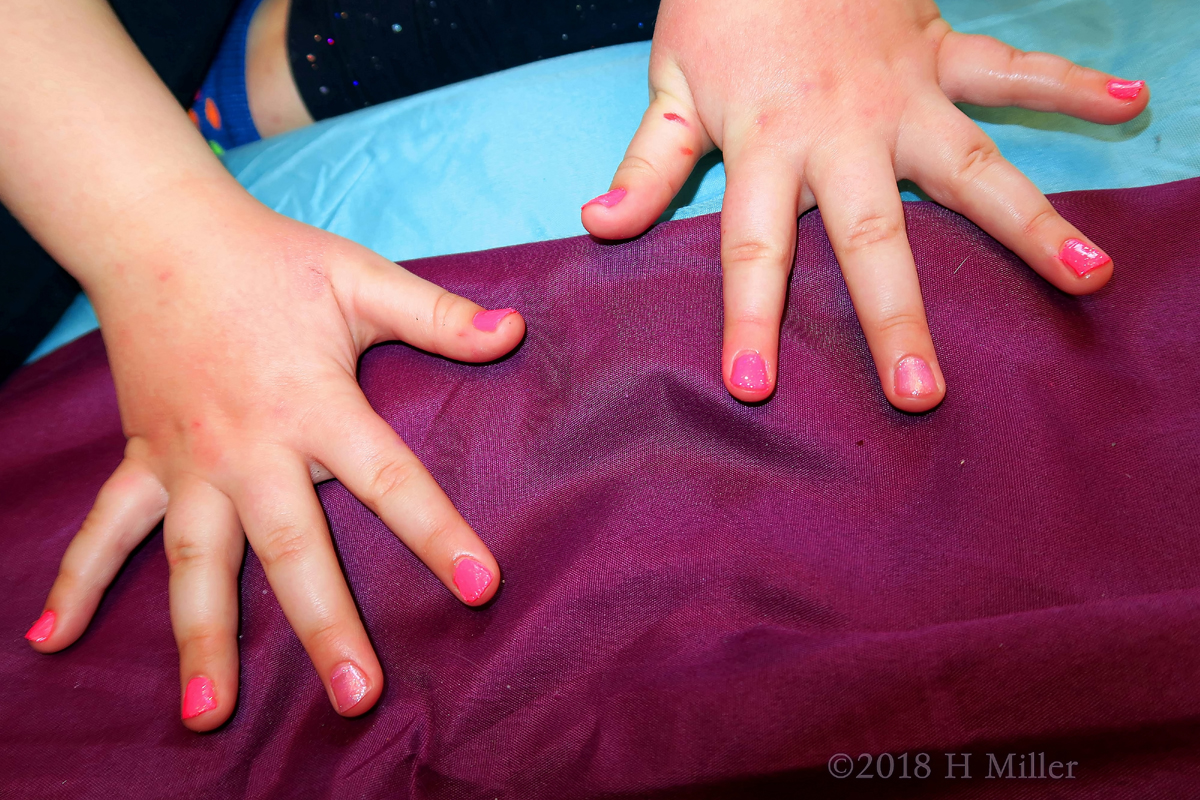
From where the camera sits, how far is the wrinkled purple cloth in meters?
0.46

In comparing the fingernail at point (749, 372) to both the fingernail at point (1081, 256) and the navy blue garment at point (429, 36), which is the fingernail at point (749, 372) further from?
the navy blue garment at point (429, 36)

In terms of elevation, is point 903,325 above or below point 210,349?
below

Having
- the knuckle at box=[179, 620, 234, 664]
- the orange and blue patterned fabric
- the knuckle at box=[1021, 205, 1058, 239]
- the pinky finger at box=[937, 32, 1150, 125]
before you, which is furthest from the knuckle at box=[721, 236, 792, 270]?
the orange and blue patterned fabric

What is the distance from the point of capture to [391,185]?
2.97 ft

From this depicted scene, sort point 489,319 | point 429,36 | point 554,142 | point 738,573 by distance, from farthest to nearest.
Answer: point 429,36 < point 554,142 < point 489,319 < point 738,573

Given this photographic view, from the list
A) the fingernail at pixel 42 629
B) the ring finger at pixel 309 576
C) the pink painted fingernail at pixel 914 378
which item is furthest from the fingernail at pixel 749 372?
the fingernail at pixel 42 629

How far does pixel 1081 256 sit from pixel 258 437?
2.58 ft

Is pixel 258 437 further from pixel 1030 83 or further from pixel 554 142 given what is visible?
pixel 1030 83

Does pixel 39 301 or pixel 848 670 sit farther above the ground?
pixel 39 301

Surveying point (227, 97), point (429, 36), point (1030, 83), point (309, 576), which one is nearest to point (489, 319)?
point (309, 576)

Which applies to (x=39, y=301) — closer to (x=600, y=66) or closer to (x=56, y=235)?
(x=56, y=235)

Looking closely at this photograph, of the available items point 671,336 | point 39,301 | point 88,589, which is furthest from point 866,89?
point 39,301

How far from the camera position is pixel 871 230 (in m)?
0.64

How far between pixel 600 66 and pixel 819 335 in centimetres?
55
